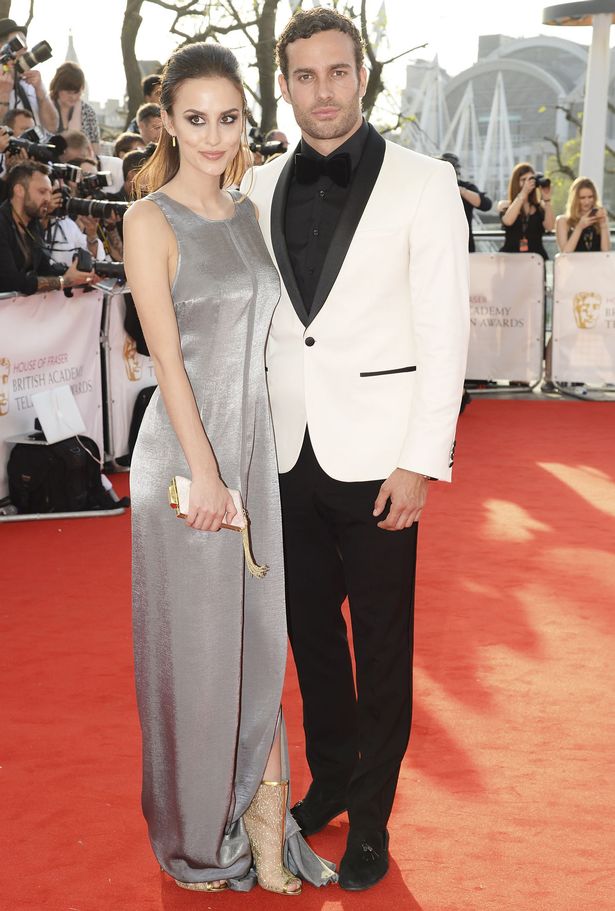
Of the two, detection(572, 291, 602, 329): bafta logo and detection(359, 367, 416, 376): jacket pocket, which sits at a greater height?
detection(359, 367, 416, 376): jacket pocket

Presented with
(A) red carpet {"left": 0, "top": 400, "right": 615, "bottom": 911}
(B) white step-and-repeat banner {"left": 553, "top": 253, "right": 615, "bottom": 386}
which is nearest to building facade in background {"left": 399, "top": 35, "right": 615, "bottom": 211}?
(B) white step-and-repeat banner {"left": 553, "top": 253, "right": 615, "bottom": 386}

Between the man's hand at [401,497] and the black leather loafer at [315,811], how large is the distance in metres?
0.80

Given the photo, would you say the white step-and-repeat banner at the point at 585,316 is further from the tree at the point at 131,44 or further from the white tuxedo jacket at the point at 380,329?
the tree at the point at 131,44

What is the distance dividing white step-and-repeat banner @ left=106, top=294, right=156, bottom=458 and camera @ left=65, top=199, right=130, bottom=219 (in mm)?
716

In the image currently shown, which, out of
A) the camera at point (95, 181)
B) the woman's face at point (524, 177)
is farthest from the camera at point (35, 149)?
the woman's face at point (524, 177)

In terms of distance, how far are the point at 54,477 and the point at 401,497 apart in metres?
3.85

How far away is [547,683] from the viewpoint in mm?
3750

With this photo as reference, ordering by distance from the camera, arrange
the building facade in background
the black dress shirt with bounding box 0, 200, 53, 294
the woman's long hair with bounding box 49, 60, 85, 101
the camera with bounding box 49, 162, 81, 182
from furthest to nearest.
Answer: the building facade in background, the woman's long hair with bounding box 49, 60, 85, 101, the camera with bounding box 49, 162, 81, 182, the black dress shirt with bounding box 0, 200, 53, 294

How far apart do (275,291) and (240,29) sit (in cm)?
1689

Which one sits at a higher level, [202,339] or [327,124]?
[327,124]

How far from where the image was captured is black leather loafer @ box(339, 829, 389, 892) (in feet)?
8.42

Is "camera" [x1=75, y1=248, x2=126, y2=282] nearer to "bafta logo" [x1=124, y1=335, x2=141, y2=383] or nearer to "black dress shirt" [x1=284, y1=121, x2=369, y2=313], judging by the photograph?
"bafta logo" [x1=124, y1=335, x2=141, y2=383]

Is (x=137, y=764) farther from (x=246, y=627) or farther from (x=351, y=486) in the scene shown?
(x=351, y=486)

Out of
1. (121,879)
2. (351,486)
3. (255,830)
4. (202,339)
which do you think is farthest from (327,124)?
(121,879)
